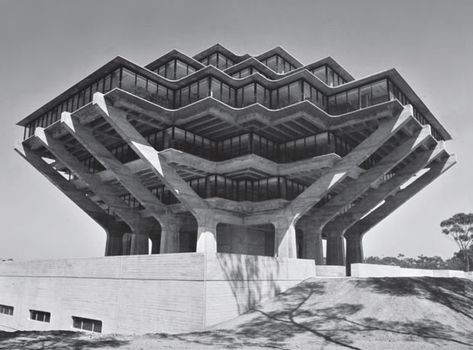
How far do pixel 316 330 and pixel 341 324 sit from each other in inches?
59.6

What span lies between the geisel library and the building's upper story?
0.12 meters

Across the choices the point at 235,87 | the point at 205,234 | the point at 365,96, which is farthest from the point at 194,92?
the point at 365,96

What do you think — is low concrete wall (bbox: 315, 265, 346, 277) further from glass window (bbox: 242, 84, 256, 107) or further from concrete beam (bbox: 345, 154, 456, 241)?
concrete beam (bbox: 345, 154, 456, 241)

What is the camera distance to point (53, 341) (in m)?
15.6

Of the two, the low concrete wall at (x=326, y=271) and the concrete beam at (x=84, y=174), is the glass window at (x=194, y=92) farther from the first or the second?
the low concrete wall at (x=326, y=271)

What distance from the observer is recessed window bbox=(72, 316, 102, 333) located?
1029 inches

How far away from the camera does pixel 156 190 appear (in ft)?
151

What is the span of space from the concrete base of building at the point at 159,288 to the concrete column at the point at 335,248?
18.2m

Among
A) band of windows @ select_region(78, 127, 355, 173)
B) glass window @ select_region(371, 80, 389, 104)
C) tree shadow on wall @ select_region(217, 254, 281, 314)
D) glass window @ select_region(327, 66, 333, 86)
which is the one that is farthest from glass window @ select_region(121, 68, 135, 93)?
glass window @ select_region(371, 80, 389, 104)

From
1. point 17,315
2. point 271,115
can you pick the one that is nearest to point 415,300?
point 271,115

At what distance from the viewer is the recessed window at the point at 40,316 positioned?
31438 millimetres

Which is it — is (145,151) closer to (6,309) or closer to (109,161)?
(109,161)

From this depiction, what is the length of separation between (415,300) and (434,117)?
30558 mm

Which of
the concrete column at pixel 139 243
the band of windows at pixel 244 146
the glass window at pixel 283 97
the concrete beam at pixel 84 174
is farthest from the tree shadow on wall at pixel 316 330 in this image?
the concrete beam at pixel 84 174
